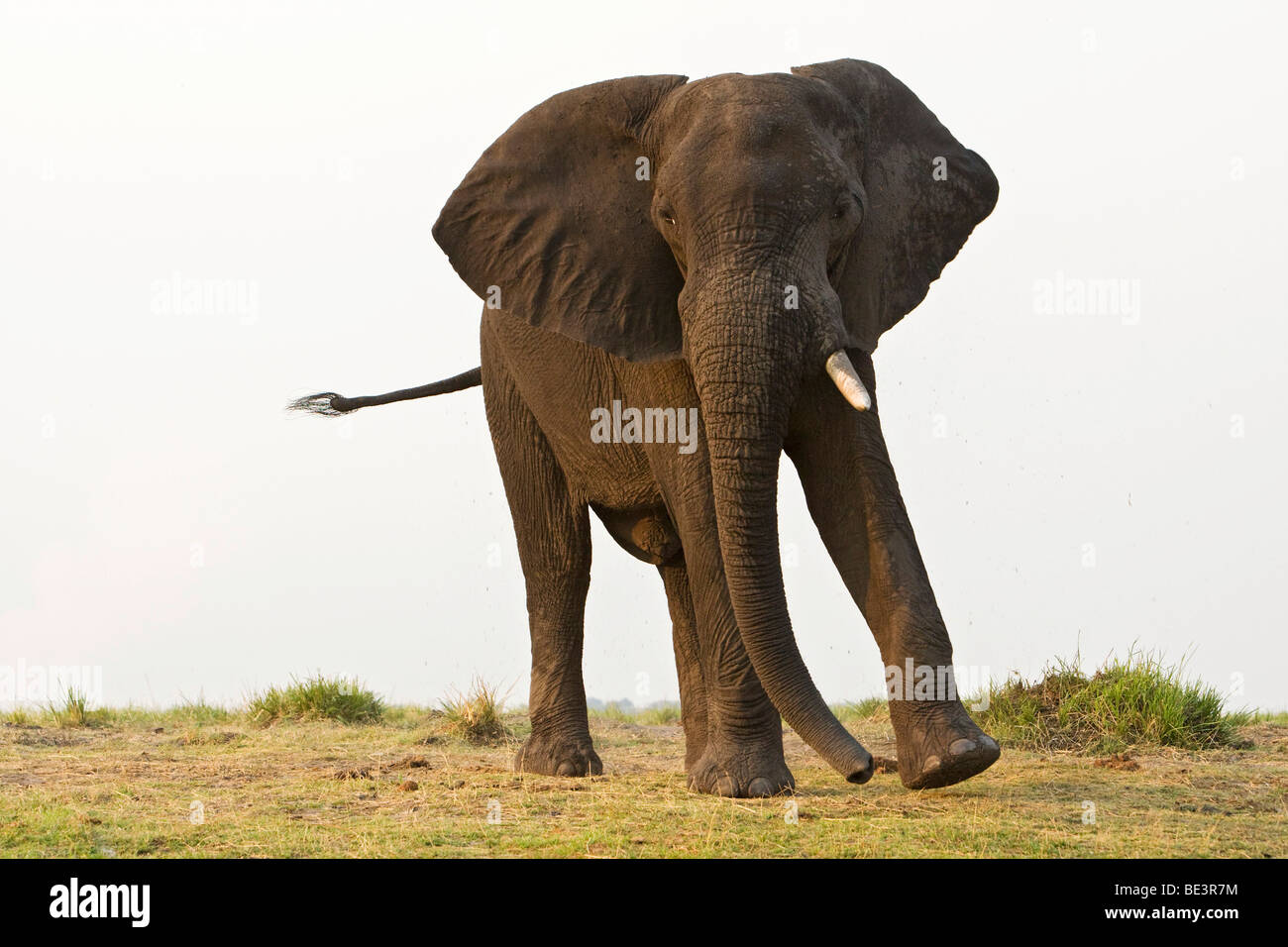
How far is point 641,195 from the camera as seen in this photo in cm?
916

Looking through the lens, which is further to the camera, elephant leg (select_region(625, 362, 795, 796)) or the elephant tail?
the elephant tail

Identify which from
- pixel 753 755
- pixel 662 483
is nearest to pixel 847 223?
pixel 662 483

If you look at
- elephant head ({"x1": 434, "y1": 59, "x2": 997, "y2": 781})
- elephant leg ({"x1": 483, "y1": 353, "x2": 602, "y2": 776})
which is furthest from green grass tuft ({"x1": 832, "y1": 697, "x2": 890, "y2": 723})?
elephant head ({"x1": 434, "y1": 59, "x2": 997, "y2": 781})

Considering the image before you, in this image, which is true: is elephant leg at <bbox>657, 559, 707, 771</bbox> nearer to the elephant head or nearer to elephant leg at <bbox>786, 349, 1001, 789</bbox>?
elephant leg at <bbox>786, 349, 1001, 789</bbox>

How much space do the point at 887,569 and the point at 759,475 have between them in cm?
87

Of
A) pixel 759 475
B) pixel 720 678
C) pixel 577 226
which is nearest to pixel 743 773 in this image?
pixel 720 678

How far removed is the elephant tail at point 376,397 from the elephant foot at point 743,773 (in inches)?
194

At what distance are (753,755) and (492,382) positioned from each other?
3870 millimetres

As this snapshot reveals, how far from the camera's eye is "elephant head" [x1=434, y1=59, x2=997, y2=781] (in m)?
8.05

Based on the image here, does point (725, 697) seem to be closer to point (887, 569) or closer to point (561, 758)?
point (887, 569)

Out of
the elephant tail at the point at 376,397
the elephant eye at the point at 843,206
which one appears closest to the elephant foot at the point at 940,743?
the elephant eye at the point at 843,206

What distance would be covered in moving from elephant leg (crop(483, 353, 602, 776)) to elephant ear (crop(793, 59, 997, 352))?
9.01 ft

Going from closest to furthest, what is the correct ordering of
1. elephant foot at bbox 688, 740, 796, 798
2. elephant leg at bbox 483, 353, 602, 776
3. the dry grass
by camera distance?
Answer: 1. the dry grass
2. elephant foot at bbox 688, 740, 796, 798
3. elephant leg at bbox 483, 353, 602, 776

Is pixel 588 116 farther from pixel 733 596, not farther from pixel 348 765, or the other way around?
pixel 348 765
